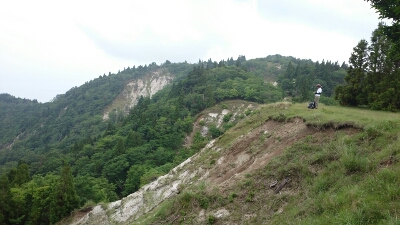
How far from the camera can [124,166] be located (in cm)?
4591

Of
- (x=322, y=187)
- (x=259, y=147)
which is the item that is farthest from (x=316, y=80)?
(x=322, y=187)

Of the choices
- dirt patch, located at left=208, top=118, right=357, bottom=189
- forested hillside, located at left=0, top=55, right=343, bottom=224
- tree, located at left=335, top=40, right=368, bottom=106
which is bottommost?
forested hillside, located at left=0, top=55, right=343, bottom=224

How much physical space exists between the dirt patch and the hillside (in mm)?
59

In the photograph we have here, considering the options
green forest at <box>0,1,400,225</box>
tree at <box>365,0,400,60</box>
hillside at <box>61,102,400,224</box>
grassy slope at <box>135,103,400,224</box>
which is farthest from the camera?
green forest at <box>0,1,400,225</box>

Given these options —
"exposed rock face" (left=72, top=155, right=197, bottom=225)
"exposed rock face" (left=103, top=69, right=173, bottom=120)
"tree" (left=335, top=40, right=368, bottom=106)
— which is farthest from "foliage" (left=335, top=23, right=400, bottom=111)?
"exposed rock face" (left=103, top=69, right=173, bottom=120)

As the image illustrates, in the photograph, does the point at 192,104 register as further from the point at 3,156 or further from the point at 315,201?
the point at 3,156

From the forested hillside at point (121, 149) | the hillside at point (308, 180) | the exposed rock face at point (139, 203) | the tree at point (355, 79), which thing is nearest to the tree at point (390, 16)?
the hillside at point (308, 180)

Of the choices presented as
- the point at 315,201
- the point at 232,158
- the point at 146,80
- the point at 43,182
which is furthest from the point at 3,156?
the point at 315,201

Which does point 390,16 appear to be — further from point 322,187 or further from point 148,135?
point 148,135

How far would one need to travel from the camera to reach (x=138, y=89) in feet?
573

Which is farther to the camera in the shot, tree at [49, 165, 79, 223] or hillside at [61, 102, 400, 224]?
tree at [49, 165, 79, 223]

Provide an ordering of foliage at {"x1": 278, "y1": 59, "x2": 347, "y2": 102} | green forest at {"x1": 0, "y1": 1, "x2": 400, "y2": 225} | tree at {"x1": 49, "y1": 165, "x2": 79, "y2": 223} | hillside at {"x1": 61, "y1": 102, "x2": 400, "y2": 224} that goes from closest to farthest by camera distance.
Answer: hillside at {"x1": 61, "y1": 102, "x2": 400, "y2": 224} < green forest at {"x1": 0, "y1": 1, "x2": 400, "y2": 225} < tree at {"x1": 49, "y1": 165, "x2": 79, "y2": 223} < foliage at {"x1": 278, "y1": 59, "x2": 347, "y2": 102}

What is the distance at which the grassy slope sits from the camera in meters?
5.91

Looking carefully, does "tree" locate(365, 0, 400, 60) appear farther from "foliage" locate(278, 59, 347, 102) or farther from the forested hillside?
"foliage" locate(278, 59, 347, 102)
